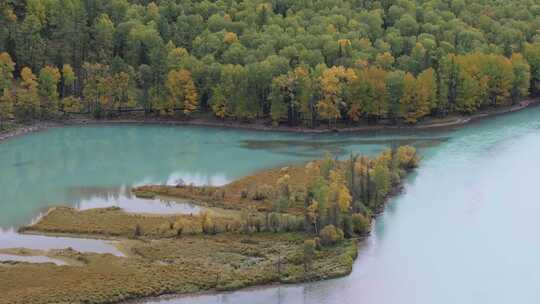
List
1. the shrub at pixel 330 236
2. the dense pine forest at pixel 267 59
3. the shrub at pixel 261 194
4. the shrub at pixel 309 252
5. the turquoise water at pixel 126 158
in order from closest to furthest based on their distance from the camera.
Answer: the shrub at pixel 309 252 < the shrub at pixel 330 236 < the shrub at pixel 261 194 < the turquoise water at pixel 126 158 < the dense pine forest at pixel 267 59

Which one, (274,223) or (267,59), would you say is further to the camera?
(267,59)

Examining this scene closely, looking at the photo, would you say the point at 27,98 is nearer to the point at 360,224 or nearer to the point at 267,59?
the point at 267,59

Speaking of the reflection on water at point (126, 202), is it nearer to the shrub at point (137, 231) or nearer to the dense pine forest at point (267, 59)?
the shrub at point (137, 231)

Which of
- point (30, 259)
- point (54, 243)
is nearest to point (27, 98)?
point (54, 243)

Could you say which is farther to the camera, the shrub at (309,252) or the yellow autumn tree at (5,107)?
the yellow autumn tree at (5,107)

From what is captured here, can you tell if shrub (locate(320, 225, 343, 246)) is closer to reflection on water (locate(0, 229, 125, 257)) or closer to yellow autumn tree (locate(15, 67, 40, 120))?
reflection on water (locate(0, 229, 125, 257))

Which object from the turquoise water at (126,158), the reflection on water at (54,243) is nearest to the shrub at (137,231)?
the reflection on water at (54,243)

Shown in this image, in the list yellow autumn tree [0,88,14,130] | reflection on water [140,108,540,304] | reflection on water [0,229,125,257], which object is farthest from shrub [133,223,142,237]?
yellow autumn tree [0,88,14,130]
